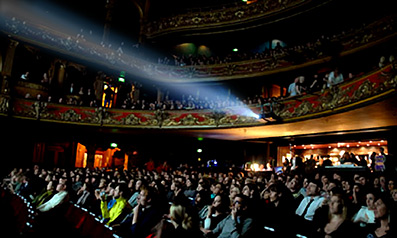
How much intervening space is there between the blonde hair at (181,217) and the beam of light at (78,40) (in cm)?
928

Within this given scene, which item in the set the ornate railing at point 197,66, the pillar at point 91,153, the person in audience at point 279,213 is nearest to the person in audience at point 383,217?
the person in audience at point 279,213

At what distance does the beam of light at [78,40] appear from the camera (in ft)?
41.5

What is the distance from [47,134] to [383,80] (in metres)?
14.4

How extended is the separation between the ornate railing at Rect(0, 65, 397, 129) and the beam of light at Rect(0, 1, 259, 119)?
473 millimetres

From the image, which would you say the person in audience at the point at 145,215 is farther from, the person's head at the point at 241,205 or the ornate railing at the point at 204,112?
the ornate railing at the point at 204,112

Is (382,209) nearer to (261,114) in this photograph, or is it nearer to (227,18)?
(261,114)

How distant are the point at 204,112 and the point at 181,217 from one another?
1057cm

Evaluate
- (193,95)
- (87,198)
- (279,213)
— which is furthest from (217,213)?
(193,95)

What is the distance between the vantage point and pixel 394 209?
3059 mm

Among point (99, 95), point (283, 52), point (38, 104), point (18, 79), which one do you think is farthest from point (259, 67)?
→ point (18, 79)

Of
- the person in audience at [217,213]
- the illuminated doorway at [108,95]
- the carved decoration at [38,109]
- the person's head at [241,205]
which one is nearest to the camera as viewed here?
the person's head at [241,205]

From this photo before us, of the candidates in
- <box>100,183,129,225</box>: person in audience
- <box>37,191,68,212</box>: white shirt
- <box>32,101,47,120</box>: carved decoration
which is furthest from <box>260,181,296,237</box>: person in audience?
<box>32,101,47,120</box>: carved decoration

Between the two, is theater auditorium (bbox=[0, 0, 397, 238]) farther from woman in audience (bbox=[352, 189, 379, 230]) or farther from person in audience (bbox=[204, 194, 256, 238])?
person in audience (bbox=[204, 194, 256, 238])

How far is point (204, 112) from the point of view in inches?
507
